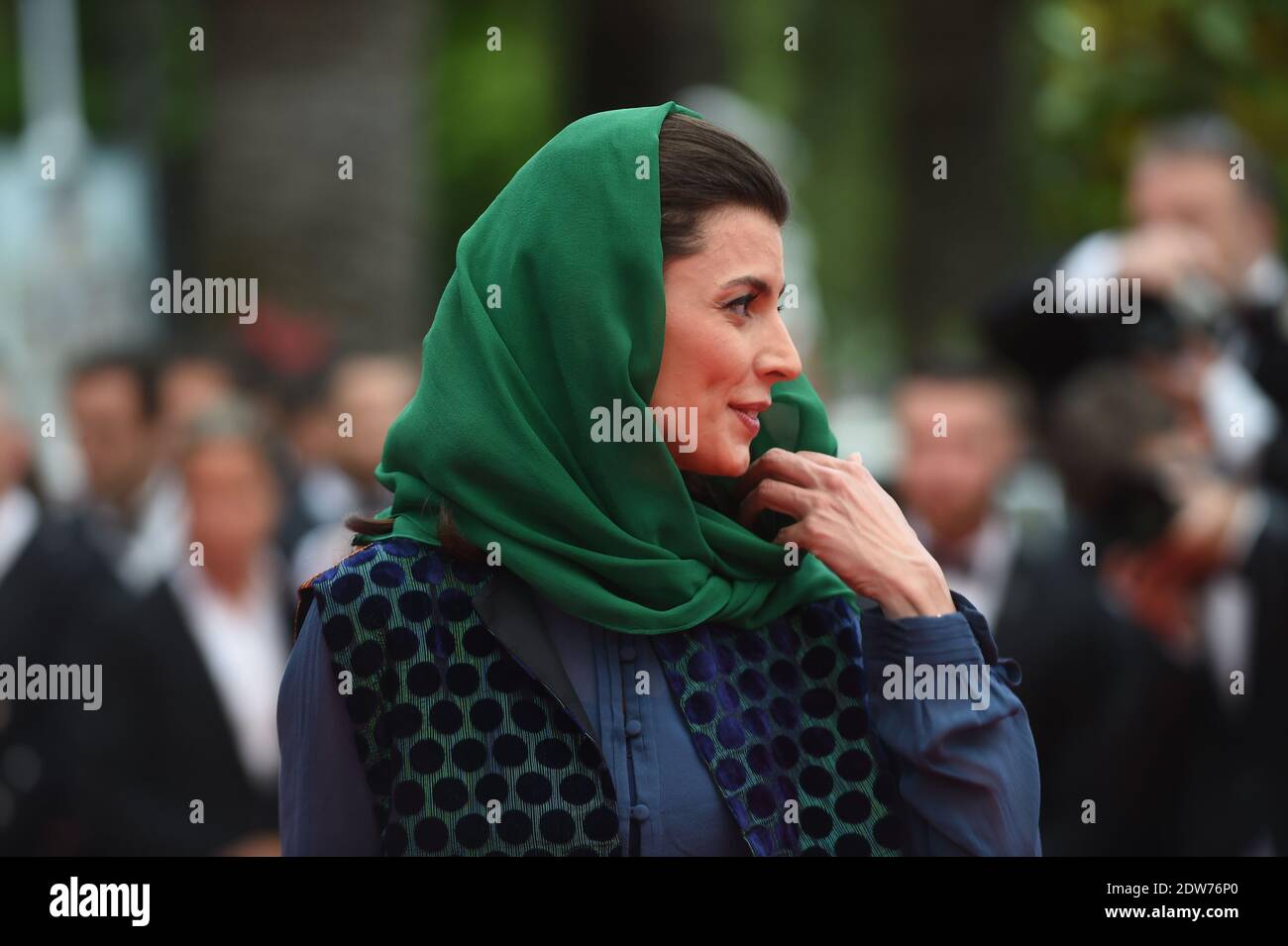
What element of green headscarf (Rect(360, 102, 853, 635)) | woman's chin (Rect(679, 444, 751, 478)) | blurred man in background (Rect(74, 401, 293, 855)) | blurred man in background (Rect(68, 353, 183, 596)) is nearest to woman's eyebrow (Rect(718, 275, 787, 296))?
green headscarf (Rect(360, 102, 853, 635))

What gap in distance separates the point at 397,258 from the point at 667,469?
8895 millimetres

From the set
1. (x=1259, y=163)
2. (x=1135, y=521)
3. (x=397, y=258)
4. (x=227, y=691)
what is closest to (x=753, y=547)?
(x=1135, y=521)

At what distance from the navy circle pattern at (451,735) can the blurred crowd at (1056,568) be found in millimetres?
2349

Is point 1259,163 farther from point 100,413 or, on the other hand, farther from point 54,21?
point 54,21

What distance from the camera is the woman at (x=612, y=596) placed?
8.84ft

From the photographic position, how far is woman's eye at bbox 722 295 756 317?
277 centimetres

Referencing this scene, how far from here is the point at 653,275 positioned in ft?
8.79

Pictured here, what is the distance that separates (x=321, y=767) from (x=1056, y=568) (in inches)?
133

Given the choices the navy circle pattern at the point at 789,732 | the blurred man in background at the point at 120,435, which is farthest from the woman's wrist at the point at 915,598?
the blurred man in background at the point at 120,435

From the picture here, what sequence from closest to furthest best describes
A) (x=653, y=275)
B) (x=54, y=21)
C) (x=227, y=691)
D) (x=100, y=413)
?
(x=653, y=275), (x=227, y=691), (x=100, y=413), (x=54, y=21)

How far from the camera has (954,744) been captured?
8.82 feet

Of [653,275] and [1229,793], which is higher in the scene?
[653,275]

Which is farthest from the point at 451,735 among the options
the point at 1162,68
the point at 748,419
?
the point at 1162,68

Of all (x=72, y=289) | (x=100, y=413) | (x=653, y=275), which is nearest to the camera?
(x=653, y=275)
